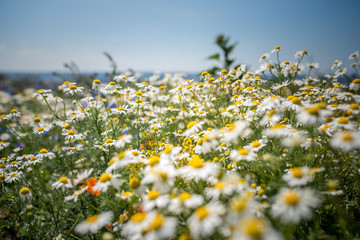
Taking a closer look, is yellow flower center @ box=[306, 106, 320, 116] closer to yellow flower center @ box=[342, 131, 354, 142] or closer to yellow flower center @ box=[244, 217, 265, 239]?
yellow flower center @ box=[342, 131, 354, 142]

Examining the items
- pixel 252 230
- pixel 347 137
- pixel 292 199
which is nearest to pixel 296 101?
pixel 347 137

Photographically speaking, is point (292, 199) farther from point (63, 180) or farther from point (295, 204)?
point (63, 180)

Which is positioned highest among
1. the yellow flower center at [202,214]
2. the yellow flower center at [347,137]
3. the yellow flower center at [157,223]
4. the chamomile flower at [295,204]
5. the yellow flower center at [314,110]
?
the yellow flower center at [314,110]

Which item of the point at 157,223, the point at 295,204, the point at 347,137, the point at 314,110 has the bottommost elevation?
the point at 157,223

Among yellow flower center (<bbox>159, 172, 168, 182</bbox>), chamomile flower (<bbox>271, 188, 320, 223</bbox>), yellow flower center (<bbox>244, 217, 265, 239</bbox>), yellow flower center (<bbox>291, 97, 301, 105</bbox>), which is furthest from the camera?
yellow flower center (<bbox>291, 97, 301, 105</bbox>)

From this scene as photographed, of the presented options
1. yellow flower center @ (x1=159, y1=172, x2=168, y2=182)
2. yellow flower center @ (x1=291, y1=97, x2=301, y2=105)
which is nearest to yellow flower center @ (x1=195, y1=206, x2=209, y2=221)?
yellow flower center @ (x1=159, y1=172, x2=168, y2=182)

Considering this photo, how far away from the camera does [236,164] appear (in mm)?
2176

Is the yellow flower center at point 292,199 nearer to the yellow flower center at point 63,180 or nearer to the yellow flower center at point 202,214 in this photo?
the yellow flower center at point 202,214

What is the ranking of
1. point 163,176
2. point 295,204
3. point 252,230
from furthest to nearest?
point 163,176 → point 295,204 → point 252,230

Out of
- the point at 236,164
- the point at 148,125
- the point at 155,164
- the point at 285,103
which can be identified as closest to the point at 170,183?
the point at 155,164

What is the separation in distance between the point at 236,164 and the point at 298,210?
3.62 feet

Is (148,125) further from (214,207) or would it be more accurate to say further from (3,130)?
(3,130)

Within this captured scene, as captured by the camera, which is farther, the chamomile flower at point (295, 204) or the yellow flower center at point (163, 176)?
the yellow flower center at point (163, 176)

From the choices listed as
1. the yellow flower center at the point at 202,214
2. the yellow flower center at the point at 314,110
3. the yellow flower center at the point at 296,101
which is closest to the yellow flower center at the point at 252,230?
the yellow flower center at the point at 202,214
